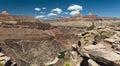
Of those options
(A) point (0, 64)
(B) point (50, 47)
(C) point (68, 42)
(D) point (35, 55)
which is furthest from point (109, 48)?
(C) point (68, 42)

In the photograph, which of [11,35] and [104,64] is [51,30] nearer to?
[11,35]

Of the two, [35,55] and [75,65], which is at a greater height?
[75,65]

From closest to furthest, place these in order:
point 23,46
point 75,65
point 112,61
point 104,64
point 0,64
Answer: point 112,61
point 104,64
point 75,65
point 0,64
point 23,46

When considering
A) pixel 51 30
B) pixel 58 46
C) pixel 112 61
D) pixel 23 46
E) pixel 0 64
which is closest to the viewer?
pixel 112 61

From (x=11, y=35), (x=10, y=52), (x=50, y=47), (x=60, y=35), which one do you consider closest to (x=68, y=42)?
(x=60, y=35)

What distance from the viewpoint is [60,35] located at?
129 m

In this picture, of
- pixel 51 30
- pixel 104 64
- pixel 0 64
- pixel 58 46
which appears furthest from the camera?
pixel 51 30

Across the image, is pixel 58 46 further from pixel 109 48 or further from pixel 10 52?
pixel 109 48

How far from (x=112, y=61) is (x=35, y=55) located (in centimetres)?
6869

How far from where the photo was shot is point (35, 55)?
7956cm

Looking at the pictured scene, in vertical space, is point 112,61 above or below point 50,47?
above

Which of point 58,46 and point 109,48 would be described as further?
point 58,46

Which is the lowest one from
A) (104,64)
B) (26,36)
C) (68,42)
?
(68,42)

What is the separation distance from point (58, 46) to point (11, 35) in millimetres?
26142
